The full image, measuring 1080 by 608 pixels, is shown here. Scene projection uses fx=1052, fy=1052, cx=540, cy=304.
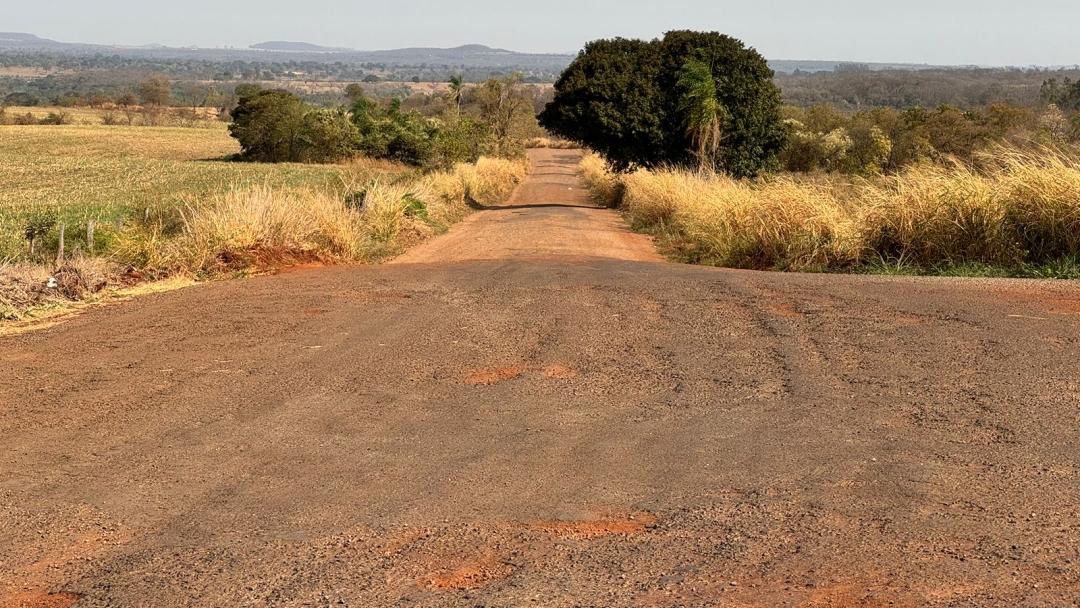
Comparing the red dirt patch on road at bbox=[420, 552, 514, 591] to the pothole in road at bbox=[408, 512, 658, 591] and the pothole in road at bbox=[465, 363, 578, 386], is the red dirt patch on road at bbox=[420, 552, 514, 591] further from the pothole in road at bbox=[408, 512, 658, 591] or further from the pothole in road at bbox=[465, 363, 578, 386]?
the pothole in road at bbox=[465, 363, 578, 386]

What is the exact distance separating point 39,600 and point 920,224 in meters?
11.9

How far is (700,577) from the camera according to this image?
386 cm

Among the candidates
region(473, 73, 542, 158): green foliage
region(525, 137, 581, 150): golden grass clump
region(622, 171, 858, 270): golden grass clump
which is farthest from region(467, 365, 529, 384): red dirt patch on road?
region(525, 137, 581, 150): golden grass clump

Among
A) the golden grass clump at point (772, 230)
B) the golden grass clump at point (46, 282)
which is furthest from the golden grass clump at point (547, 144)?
the golden grass clump at point (46, 282)

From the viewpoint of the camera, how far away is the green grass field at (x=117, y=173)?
67.2 feet

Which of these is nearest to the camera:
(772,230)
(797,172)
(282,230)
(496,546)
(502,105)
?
(496,546)

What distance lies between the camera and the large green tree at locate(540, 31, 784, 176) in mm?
32031

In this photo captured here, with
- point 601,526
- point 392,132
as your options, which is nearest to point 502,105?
point 392,132

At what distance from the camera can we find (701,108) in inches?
1211

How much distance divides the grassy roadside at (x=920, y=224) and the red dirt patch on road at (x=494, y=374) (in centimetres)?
692

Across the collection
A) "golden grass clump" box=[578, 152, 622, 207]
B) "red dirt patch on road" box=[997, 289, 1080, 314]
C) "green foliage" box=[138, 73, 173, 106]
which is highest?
"red dirt patch on road" box=[997, 289, 1080, 314]

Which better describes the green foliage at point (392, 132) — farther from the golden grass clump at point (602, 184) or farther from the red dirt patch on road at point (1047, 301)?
the red dirt patch on road at point (1047, 301)

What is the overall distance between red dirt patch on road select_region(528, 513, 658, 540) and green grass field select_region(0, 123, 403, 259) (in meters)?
10.2

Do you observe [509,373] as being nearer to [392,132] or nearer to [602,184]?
[602,184]
